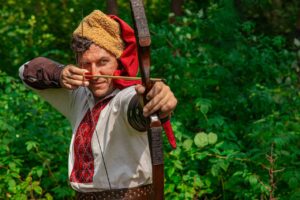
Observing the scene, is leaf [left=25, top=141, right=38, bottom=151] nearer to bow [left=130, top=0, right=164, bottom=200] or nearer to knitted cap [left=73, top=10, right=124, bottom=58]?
knitted cap [left=73, top=10, right=124, bottom=58]

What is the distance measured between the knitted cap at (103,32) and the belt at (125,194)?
0.56 meters

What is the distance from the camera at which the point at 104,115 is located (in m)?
2.53

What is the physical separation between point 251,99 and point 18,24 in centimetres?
482

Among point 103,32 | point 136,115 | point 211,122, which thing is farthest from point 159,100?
point 211,122

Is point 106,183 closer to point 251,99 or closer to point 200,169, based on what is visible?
point 200,169

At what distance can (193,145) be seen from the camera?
4.06 m

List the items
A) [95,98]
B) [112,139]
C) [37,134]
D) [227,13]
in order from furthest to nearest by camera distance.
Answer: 1. [227,13]
2. [37,134]
3. [95,98]
4. [112,139]

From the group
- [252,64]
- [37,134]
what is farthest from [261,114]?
[37,134]

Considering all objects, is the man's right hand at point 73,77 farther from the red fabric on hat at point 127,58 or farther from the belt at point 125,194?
the belt at point 125,194

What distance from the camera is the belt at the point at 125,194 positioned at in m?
2.50

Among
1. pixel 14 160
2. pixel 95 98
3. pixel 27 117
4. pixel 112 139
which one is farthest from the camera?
pixel 27 117

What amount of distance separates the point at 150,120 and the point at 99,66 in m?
0.71

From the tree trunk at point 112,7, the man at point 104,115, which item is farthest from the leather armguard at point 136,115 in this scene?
the tree trunk at point 112,7

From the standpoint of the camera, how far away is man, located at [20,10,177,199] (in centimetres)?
245
